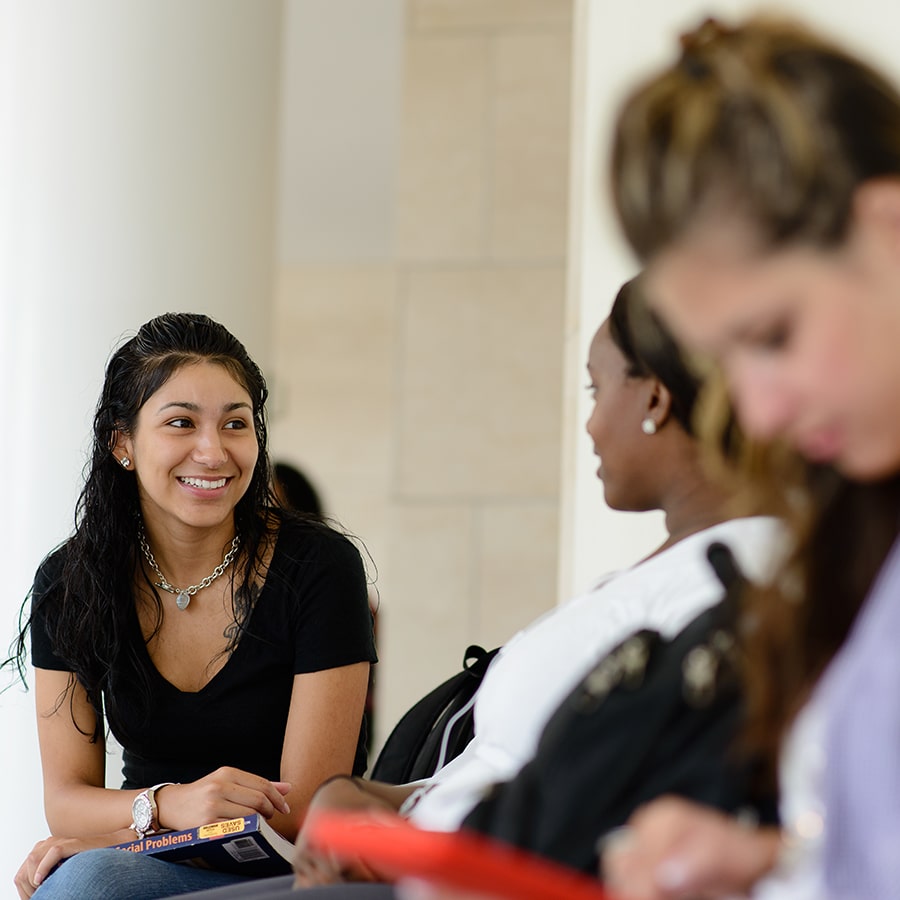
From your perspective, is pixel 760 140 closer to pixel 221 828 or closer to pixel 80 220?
pixel 221 828

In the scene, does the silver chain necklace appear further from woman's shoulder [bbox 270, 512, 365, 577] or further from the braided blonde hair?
the braided blonde hair

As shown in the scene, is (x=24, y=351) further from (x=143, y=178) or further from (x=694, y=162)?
(x=694, y=162)

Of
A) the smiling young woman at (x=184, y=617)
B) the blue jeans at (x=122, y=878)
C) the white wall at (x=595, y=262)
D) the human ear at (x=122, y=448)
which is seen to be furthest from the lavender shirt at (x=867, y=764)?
the white wall at (x=595, y=262)

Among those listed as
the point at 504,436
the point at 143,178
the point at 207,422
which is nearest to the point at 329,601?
the point at 207,422

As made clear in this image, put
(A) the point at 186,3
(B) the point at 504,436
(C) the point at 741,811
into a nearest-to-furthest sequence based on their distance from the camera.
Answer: (C) the point at 741,811
(A) the point at 186,3
(B) the point at 504,436

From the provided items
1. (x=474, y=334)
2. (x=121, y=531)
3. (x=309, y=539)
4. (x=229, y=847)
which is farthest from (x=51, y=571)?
(x=474, y=334)

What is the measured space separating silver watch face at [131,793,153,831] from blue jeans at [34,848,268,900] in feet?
0.60

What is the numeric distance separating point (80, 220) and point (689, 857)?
9.21ft

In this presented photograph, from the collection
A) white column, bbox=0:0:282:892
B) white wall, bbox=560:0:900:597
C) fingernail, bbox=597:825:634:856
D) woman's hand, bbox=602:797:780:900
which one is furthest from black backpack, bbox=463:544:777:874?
white column, bbox=0:0:282:892

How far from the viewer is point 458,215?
6852 mm

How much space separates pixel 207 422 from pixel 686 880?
1.80 m

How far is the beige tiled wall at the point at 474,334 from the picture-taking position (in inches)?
264

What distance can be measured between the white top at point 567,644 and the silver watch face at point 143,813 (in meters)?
0.86

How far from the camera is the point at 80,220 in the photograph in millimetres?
3506
